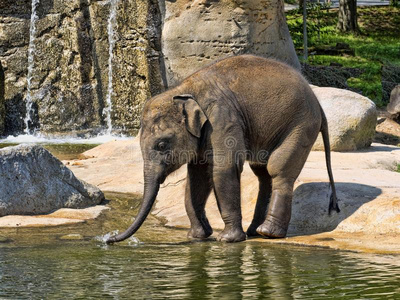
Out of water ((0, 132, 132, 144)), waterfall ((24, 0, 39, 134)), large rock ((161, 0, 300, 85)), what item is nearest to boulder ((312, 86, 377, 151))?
large rock ((161, 0, 300, 85))

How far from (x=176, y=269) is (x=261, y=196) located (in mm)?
2237

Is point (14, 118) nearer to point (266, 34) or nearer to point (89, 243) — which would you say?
point (266, 34)

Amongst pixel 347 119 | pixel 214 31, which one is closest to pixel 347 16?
pixel 214 31

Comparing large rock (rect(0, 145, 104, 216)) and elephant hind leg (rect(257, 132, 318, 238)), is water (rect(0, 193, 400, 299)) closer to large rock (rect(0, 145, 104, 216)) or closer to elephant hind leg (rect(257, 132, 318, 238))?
elephant hind leg (rect(257, 132, 318, 238))

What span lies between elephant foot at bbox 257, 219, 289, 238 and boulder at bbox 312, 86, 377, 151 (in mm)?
4386

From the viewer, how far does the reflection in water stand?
562 cm

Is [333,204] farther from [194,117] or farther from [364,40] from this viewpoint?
[364,40]

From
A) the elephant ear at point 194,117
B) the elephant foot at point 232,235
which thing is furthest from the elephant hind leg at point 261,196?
the elephant ear at point 194,117

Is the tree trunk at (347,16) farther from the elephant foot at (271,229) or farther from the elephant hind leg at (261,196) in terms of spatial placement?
the elephant foot at (271,229)

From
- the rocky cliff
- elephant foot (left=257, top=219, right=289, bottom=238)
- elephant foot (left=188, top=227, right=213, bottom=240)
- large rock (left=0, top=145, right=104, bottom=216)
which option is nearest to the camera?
elephant foot (left=257, top=219, right=289, bottom=238)

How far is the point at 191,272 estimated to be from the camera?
6.29 meters

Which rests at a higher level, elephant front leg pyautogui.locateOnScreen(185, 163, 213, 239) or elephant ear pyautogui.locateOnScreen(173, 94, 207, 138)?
elephant ear pyautogui.locateOnScreen(173, 94, 207, 138)

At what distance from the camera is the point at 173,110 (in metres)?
7.68

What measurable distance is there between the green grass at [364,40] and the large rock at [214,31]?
6.39 meters
